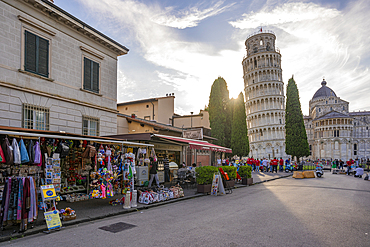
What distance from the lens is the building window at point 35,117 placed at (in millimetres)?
10346

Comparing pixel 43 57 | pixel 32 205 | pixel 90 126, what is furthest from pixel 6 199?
pixel 90 126

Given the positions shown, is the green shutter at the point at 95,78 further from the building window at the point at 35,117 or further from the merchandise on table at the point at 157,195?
the merchandise on table at the point at 157,195

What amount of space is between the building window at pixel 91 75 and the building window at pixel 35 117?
10.2 feet

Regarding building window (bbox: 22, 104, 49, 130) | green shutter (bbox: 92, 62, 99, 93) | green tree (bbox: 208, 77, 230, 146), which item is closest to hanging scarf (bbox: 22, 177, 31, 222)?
building window (bbox: 22, 104, 49, 130)

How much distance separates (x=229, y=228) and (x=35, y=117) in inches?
378

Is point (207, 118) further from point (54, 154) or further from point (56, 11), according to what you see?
point (54, 154)

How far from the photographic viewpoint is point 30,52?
10750 mm

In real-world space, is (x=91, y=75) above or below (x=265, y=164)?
above

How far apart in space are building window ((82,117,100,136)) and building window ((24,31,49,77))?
3.18m

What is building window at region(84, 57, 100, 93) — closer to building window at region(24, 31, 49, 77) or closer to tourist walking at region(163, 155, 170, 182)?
building window at region(24, 31, 49, 77)

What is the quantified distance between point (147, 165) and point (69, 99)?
6554 mm

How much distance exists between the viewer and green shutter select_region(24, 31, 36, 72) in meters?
10.6

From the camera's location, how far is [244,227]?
6.64m

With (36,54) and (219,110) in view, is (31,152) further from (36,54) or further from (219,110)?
(219,110)
